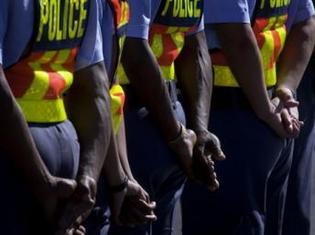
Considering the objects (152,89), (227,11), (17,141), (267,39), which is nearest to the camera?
(17,141)

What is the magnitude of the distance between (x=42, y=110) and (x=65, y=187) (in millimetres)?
227

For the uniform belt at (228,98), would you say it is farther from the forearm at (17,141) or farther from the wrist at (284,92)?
the forearm at (17,141)

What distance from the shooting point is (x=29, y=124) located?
3600 millimetres

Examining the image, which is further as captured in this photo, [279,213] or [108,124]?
[279,213]

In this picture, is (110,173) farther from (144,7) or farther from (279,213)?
(279,213)

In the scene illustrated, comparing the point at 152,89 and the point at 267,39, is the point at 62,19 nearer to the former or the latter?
the point at 152,89

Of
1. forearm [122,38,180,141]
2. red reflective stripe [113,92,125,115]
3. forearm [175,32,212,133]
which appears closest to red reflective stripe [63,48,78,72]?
red reflective stripe [113,92,125,115]

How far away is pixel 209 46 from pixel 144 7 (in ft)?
2.42

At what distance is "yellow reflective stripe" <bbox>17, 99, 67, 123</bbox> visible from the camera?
11.8ft

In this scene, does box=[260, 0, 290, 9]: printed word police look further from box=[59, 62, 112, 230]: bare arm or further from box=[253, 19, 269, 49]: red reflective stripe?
box=[59, 62, 112, 230]: bare arm

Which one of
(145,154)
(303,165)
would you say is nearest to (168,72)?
(145,154)

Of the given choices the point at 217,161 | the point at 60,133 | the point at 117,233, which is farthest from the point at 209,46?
the point at 60,133

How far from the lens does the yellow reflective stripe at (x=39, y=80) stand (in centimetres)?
361

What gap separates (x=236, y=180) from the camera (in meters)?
5.06
